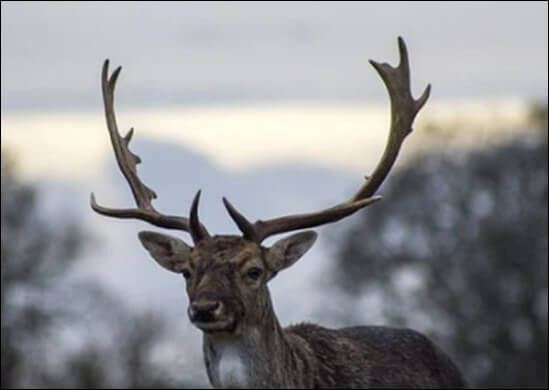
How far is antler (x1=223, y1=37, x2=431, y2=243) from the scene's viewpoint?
19734 millimetres

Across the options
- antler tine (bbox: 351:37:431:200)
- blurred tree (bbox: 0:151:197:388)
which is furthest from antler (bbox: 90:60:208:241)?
blurred tree (bbox: 0:151:197:388)

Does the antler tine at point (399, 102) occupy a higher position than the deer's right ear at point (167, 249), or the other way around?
the antler tine at point (399, 102)

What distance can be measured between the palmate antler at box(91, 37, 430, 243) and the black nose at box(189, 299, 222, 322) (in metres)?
0.88

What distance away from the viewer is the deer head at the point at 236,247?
61.8ft

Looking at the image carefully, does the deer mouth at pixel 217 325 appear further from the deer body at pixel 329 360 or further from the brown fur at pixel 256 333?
the deer body at pixel 329 360

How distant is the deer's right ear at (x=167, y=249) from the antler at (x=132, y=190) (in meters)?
0.15

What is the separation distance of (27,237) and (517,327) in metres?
11.2

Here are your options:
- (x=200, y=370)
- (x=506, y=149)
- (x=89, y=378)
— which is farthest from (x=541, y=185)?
(x=200, y=370)

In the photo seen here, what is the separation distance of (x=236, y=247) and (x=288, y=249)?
752 mm

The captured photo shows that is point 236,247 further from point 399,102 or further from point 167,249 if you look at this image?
point 399,102

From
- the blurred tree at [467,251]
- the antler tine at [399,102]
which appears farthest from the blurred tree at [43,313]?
the antler tine at [399,102]

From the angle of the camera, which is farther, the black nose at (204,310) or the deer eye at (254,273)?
the deer eye at (254,273)

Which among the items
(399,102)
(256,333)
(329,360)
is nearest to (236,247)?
(256,333)

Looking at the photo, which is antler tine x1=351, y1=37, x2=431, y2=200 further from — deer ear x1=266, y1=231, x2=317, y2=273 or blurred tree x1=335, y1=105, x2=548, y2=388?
blurred tree x1=335, y1=105, x2=548, y2=388
